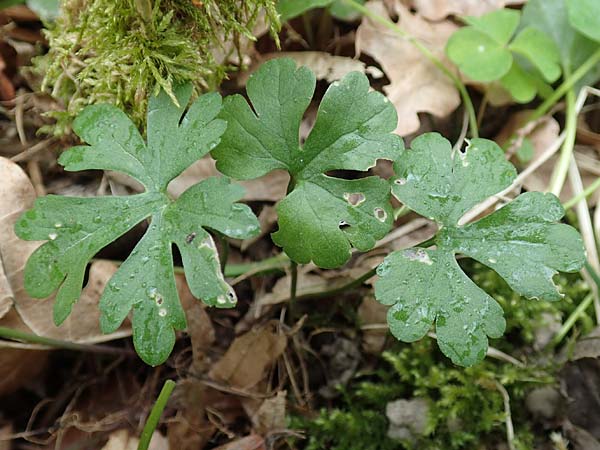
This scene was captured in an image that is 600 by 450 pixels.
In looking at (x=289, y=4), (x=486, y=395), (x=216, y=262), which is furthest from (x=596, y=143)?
(x=216, y=262)

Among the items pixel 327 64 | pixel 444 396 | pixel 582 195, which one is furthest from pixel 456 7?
pixel 444 396

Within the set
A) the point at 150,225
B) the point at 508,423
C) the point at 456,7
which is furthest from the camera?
the point at 456,7

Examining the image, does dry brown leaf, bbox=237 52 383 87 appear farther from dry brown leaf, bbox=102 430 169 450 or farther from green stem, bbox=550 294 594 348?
dry brown leaf, bbox=102 430 169 450

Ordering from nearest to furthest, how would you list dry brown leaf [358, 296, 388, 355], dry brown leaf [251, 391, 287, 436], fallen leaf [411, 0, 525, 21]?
dry brown leaf [251, 391, 287, 436] → dry brown leaf [358, 296, 388, 355] → fallen leaf [411, 0, 525, 21]

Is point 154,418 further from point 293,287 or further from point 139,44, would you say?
point 139,44

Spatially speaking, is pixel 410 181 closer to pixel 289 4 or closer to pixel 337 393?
pixel 337 393

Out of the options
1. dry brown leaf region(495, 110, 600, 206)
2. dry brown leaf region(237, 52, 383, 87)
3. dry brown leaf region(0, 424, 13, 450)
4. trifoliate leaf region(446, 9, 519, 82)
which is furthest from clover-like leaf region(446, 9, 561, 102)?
dry brown leaf region(0, 424, 13, 450)
